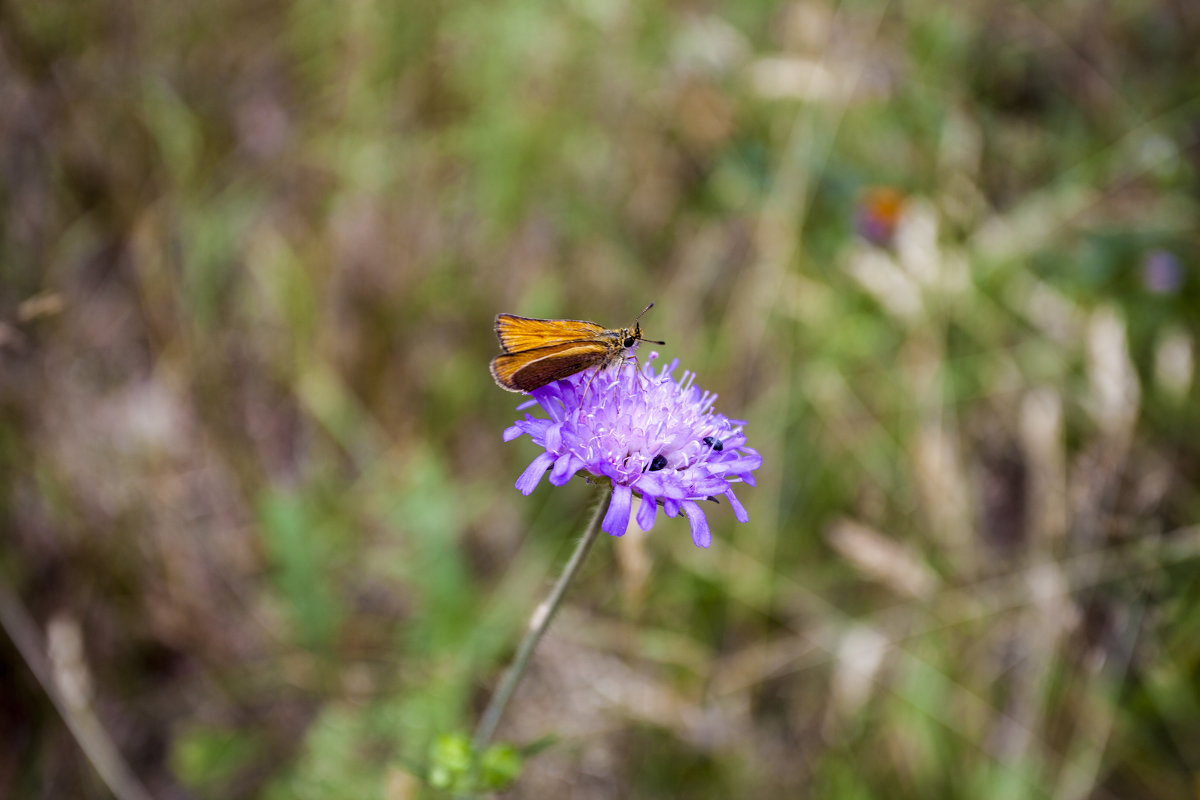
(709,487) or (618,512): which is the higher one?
(709,487)

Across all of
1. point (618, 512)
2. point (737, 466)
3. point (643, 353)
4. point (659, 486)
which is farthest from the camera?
point (643, 353)

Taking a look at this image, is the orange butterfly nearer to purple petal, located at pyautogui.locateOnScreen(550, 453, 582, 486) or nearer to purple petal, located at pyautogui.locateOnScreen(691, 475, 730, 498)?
purple petal, located at pyautogui.locateOnScreen(550, 453, 582, 486)

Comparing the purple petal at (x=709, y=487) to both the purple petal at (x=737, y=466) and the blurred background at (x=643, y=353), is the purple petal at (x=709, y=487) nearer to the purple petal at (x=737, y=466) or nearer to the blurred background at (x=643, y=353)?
the purple petal at (x=737, y=466)

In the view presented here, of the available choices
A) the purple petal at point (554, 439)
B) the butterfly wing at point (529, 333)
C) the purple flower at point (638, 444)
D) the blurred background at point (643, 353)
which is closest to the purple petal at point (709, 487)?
the purple flower at point (638, 444)

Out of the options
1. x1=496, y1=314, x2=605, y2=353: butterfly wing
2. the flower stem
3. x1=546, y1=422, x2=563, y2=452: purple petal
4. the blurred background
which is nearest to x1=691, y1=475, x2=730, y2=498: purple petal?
the flower stem

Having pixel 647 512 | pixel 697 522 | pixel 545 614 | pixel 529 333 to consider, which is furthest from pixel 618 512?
pixel 529 333

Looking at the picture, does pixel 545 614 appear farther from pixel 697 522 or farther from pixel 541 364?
pixel 541 364
